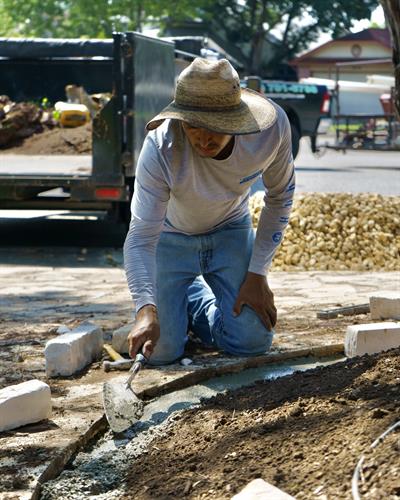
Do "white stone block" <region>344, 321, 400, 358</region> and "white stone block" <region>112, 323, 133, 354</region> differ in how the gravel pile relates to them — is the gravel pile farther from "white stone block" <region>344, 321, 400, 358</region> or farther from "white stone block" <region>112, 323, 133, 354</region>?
"white stone block" <region>344, 321, 400, 358</region>

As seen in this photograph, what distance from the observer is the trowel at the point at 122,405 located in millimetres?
4691

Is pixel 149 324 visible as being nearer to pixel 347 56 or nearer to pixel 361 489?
pixel 361 489

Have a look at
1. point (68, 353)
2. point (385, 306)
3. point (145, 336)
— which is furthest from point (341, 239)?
point (145, 336)

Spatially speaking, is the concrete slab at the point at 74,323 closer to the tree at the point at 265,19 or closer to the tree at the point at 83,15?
→ the tree at the point at 83,15

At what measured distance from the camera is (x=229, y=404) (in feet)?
15.3

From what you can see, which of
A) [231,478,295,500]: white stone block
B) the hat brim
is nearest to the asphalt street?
the hat brim

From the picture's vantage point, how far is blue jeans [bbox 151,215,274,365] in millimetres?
5957

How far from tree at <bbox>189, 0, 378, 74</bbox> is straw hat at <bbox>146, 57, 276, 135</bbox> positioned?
45412 mm

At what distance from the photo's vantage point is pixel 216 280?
6.13 m

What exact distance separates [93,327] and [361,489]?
9.70ft

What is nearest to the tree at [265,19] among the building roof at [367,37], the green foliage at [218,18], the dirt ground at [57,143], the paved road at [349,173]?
the green foliage at [218,18]

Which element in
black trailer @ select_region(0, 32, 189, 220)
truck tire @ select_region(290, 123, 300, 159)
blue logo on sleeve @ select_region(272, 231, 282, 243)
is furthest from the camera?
truck tire @ select_region(290, 123, 300, 159)

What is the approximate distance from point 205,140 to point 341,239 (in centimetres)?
461

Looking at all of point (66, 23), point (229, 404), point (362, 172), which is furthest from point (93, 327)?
point (66, 23)
